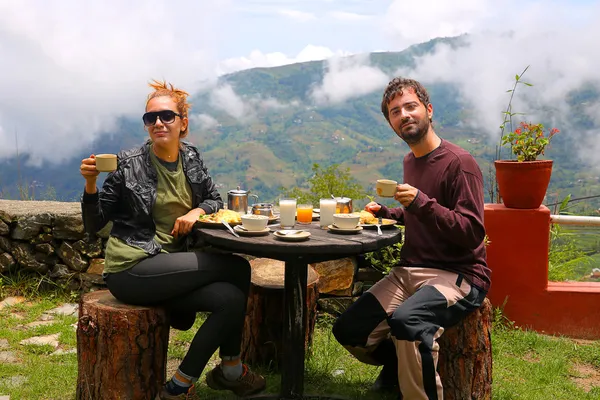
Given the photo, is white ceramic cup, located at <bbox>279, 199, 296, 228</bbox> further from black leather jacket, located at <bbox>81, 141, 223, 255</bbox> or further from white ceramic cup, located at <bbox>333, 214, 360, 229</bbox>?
black leather jacket, located at <bbox>81, 141, 223, 255</bbox>

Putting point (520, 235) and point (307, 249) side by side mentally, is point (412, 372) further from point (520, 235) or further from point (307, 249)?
point (520, 235)

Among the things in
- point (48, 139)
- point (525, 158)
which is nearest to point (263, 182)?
point (48, 139)

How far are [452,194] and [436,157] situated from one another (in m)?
0.23

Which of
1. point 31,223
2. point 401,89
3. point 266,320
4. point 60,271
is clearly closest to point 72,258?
point 60,271

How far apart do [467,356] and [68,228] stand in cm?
393

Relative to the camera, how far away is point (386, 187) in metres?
3.21

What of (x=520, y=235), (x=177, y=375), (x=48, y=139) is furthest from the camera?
(x=48, y=139)

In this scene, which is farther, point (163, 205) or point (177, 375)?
point (163, 205)

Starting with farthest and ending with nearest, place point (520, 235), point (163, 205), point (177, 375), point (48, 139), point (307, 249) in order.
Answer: point (48, 139) → point (520, 235) → point (163, 205) → point (177, 375) → point (307, 249)

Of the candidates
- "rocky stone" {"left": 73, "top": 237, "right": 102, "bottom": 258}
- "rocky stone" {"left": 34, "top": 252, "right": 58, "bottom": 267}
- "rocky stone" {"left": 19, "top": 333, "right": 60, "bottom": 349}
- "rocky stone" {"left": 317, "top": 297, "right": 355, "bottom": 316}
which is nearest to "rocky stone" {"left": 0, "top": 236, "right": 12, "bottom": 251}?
"rocky stone" {"left": 34, "top": 252, "right": 58, "bottom": 267}

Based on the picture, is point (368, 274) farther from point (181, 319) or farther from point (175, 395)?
A: point (175, 395)

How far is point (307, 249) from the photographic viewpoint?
3.13 meters

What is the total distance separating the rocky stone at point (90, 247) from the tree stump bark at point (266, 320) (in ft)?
6.60

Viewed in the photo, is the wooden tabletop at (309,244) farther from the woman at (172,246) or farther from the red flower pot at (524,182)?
the red flower pot at (524,182)
